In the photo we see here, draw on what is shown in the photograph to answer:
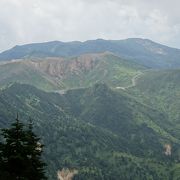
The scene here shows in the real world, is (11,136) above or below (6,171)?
above

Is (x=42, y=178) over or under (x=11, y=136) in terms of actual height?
under

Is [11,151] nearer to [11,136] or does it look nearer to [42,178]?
[11,136]

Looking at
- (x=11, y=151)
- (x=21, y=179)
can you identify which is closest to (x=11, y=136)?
(x=11, y=151)

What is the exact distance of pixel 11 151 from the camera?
31750mm

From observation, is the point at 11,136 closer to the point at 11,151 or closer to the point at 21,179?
the point at 11,151

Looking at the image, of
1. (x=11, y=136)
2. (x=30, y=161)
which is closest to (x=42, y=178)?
(x=30, y=161)

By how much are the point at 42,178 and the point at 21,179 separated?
6.09 ft

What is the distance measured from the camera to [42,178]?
32.7m

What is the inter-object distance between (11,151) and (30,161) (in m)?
1.56

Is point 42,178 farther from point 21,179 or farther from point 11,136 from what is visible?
point 11,136

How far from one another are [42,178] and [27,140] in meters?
3.01

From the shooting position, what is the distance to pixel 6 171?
102 ft

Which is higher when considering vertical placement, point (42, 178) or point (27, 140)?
point (27, 140)

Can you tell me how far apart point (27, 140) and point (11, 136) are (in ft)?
4.13
